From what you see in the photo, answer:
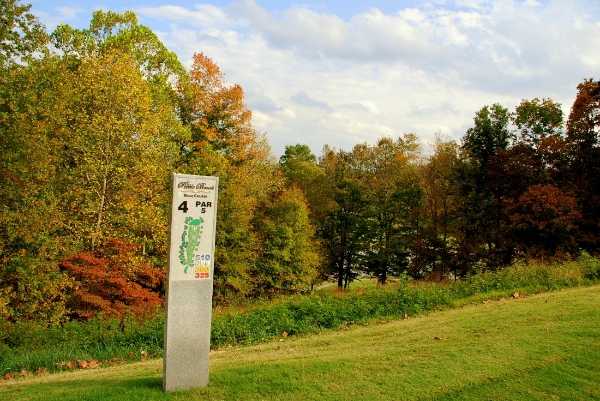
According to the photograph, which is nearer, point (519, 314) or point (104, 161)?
point (519, 314)

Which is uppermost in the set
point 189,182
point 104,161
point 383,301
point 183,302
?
point 104,161

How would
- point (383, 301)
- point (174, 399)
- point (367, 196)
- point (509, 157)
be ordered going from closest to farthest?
point (174, 399) → point (383, 301) → point (509, 157) → point (367, 196)

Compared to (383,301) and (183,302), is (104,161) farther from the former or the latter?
(183,302)

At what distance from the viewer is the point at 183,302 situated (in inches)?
244

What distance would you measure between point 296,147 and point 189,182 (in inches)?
1947

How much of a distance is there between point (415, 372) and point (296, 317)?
319 inches

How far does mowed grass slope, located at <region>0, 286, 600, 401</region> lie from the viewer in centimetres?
605

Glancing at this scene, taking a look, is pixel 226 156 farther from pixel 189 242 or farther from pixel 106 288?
pixel 189 242

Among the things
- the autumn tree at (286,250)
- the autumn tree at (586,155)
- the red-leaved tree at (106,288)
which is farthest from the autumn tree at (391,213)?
the red-leaved tree at (106,288)

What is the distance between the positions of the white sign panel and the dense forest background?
10.6 metres

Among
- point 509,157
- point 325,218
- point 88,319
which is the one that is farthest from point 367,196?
point 88,319

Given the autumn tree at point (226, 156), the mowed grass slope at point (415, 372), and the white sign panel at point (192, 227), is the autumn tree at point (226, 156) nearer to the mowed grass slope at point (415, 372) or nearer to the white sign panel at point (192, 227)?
the mowed grass slope at point (415, 372)

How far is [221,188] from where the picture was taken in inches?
1054

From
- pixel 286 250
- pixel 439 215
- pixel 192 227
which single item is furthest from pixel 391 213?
pixel 192 227
